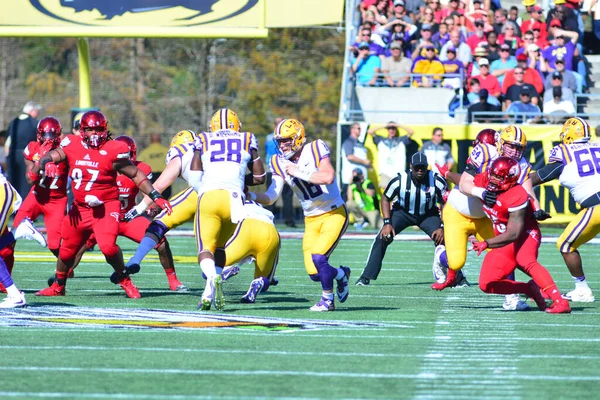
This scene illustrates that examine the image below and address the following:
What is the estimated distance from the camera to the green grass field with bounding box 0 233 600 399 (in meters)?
5.75

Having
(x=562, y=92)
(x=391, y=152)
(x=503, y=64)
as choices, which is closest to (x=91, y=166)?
(x=391, y=152)

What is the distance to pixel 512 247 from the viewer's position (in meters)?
8.75

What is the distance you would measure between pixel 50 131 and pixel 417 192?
11.1 feet

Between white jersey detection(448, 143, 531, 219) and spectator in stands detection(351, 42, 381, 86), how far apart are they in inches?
389

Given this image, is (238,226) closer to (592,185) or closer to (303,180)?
(303,180)

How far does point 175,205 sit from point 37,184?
1427mm

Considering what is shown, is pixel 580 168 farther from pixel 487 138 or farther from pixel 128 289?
pixel 128 289

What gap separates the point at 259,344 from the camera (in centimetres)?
703

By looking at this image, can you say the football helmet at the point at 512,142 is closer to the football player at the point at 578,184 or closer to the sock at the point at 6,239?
the football player at the point at 578,184

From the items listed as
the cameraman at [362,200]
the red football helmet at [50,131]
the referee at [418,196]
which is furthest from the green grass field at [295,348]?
the cameraman at [362,200]

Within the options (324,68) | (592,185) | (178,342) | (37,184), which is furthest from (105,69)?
(178,342)

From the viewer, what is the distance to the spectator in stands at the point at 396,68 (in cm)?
1942

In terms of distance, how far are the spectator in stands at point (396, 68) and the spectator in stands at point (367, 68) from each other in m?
0.13

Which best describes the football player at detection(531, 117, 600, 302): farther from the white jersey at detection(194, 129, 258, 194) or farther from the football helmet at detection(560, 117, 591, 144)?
the white jersey at detection(194, 129, 258, 194)
